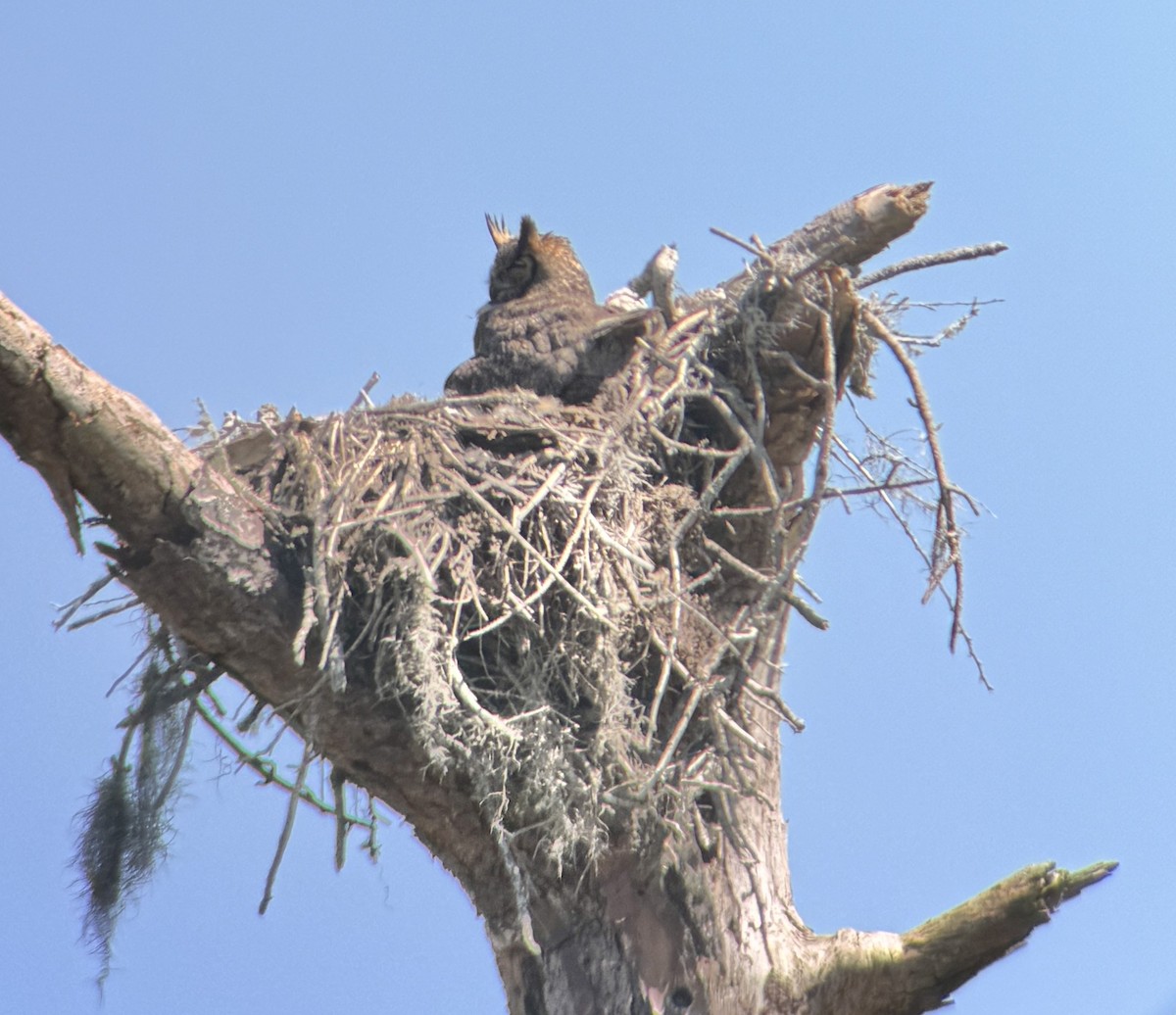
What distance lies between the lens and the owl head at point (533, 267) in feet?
19.4

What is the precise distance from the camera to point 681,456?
14.6ft

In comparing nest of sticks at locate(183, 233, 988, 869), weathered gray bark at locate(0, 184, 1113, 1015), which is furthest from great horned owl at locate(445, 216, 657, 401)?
weathered gray bark at locate(0, 184, 1113, 1015)

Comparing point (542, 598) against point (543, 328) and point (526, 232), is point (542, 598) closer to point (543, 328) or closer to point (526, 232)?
point (543, 328)

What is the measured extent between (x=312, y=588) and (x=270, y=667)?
0.32m

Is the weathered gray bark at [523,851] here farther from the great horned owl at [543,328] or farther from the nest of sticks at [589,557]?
the great horned owl at [543,328]

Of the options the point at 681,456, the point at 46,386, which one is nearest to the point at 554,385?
the point at 681,456

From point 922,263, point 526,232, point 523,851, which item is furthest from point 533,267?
point 523,851

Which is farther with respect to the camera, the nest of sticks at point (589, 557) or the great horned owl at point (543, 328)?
the great horned owl at point (543, 328)

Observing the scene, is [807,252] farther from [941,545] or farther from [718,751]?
[718,751]

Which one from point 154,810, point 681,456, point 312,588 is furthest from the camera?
point 681,456

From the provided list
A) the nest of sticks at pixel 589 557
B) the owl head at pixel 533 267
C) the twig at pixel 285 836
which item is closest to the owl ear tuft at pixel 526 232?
the owl head at pixel 533 267

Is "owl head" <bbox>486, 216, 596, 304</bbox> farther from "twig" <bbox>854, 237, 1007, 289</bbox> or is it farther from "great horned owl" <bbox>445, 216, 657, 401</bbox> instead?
"twig" <bbox>854, 237, 1007, 289</bbox>

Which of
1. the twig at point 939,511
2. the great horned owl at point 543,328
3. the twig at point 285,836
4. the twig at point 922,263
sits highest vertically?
the great horned owl at point 543,328

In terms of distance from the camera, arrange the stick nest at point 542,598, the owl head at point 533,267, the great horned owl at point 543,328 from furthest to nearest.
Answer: the owl head at point 533,267
the great horned owl at point 543,328
the stick nest at point 542,598
